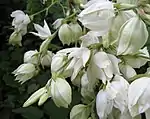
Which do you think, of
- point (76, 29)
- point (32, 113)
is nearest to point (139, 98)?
point (76, 29)

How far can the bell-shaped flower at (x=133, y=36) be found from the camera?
424 mm

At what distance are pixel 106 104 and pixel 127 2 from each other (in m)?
0.13

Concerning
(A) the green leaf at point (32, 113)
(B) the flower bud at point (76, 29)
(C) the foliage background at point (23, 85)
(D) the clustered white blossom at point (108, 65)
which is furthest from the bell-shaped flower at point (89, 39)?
(A) the green leaf at point (32, 113)

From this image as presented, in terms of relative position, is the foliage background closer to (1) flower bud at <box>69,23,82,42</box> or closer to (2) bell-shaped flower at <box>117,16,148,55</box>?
(1) flower bud at <box>69,23,82,42</box>

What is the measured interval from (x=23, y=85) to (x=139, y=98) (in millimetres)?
698

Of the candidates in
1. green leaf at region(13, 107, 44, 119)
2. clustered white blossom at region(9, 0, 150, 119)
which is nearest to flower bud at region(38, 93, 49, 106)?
clustered white blossom at region(9, 0, 150, 119)

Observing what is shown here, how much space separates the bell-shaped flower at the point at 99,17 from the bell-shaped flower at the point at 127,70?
0.06 m

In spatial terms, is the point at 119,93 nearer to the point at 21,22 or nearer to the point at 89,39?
the point at 89,39

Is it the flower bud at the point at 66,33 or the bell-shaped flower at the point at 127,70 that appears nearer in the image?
the bell-shaped flower at the point at 127,70

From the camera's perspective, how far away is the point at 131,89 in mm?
424

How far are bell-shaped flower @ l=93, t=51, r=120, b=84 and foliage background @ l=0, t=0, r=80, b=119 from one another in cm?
28

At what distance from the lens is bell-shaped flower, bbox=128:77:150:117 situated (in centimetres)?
41

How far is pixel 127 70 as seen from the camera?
19.8 inches

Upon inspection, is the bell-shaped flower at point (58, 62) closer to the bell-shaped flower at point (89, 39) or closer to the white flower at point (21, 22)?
the bell-shaped flower at point (89, 39)
